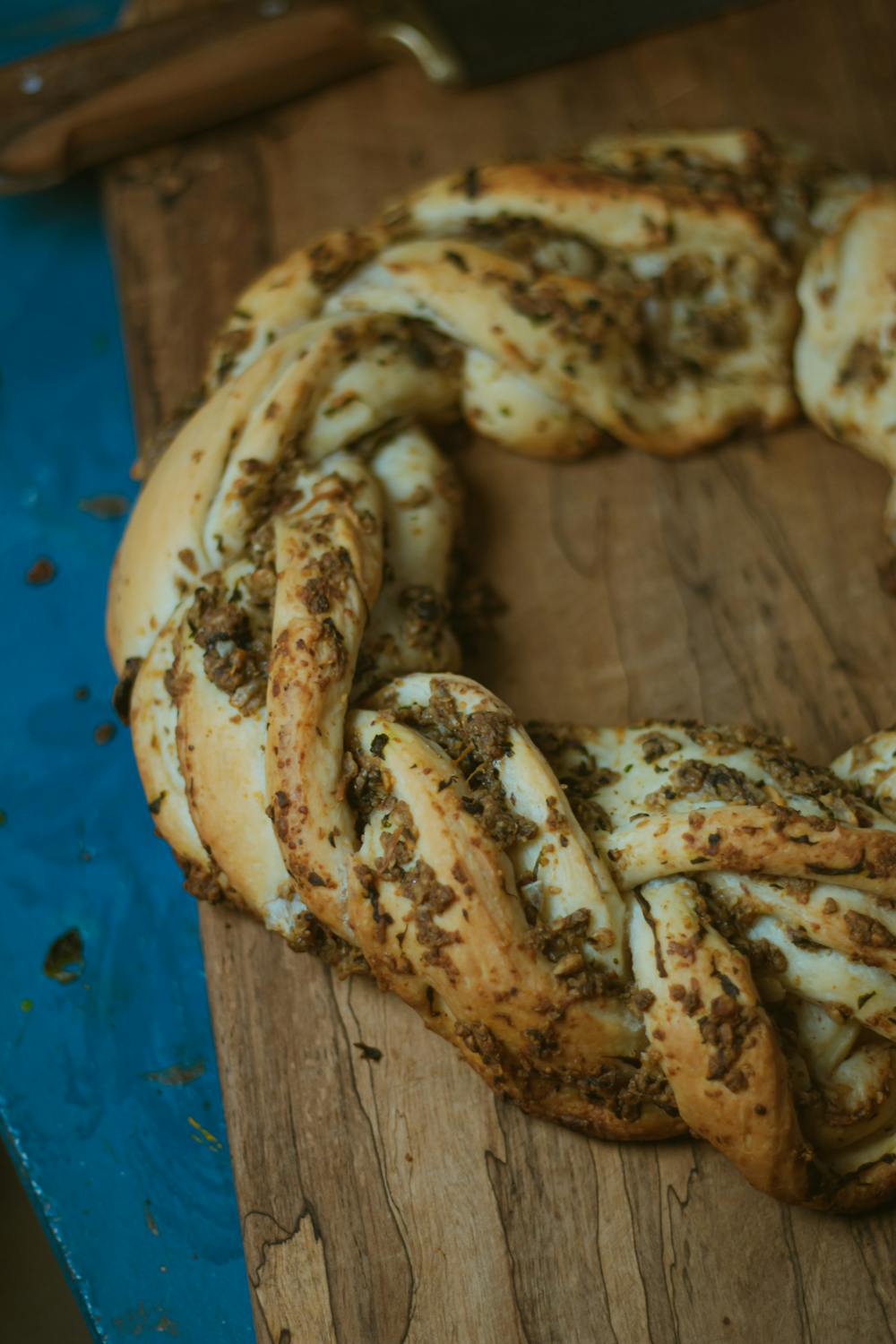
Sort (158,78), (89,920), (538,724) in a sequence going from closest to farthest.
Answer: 1. (538,724)
2. (89,920)
3. (158,78)

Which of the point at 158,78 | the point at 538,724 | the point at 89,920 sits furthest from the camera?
Result: the point at 158,78

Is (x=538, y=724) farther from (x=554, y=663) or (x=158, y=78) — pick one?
(x=158, y=78)

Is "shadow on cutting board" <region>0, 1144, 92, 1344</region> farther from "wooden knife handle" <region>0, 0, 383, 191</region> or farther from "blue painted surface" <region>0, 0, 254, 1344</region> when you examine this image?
"wooden knife handle" <region>0, 0, 383, 191</region>

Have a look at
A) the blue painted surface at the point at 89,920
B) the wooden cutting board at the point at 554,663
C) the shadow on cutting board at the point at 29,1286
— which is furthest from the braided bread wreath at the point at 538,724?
the shadow on cutting board at the point at 29,1286

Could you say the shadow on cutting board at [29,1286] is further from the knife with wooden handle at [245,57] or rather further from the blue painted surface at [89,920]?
the knife with wooden handle at [245,57]

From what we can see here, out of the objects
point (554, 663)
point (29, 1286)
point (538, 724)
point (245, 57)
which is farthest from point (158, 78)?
point (29, 1286)

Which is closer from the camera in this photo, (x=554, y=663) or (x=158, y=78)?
(x=554, y=663)
